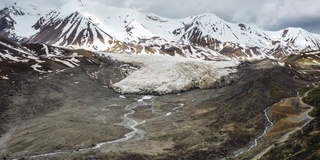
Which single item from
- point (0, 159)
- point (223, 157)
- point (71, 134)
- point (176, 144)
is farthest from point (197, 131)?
point (0, 159)

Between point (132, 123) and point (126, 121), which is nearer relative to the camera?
point (132, 123)

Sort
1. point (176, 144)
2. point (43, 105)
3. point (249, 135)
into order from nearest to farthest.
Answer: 1. point (176, 144)
2. point (249, 135)
3. point (43, 105)

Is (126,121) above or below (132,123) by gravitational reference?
above

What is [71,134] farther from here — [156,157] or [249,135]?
[249,135]

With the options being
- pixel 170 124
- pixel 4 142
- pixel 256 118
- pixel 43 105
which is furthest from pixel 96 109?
pixel 256 118

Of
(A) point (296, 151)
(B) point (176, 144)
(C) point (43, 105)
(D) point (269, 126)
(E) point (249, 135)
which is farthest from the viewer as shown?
(C) point (43, 105)

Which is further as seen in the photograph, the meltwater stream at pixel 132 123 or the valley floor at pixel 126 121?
the meltwater stream at pixel 132 123

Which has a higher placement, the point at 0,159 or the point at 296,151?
the point at 296,151

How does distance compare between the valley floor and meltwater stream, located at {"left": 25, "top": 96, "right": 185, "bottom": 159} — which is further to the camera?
meltwater stream, located at {"left": 25, "top": 96, "right": 185, "bottom": 159}

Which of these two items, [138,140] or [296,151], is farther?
[138,140]

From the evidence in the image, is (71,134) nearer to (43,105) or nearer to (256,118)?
(43,105)
